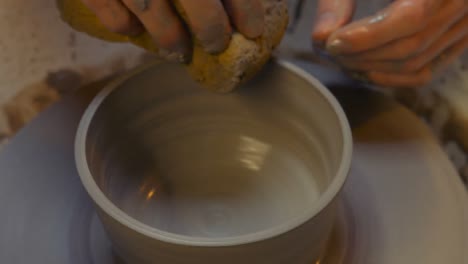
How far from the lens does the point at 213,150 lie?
1197 mm

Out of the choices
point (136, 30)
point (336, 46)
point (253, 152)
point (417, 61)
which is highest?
point (136, 30)

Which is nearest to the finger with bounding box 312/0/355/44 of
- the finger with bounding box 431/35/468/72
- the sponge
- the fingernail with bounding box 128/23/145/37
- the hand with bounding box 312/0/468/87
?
the hand with bounding box 312/0/468/87

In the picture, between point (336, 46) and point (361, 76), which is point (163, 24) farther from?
point (361, 76)

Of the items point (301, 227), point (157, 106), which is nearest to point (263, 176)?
point (157, 106)

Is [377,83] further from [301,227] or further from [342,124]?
[301,227]

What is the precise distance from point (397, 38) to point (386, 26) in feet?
0.14

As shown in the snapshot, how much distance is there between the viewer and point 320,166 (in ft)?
3.48

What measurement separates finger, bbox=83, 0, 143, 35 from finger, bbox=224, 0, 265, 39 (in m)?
0.16

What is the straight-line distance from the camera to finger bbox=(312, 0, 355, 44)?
110cm

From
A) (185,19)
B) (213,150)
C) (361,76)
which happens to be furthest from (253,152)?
(185,19)

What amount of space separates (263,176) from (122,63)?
0.54 meters

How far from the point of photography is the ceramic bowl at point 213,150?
982 mm

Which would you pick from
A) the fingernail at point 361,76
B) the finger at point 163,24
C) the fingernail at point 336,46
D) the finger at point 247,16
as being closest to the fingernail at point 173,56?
the finger at point 163,24

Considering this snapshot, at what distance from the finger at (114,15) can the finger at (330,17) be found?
0.37m
